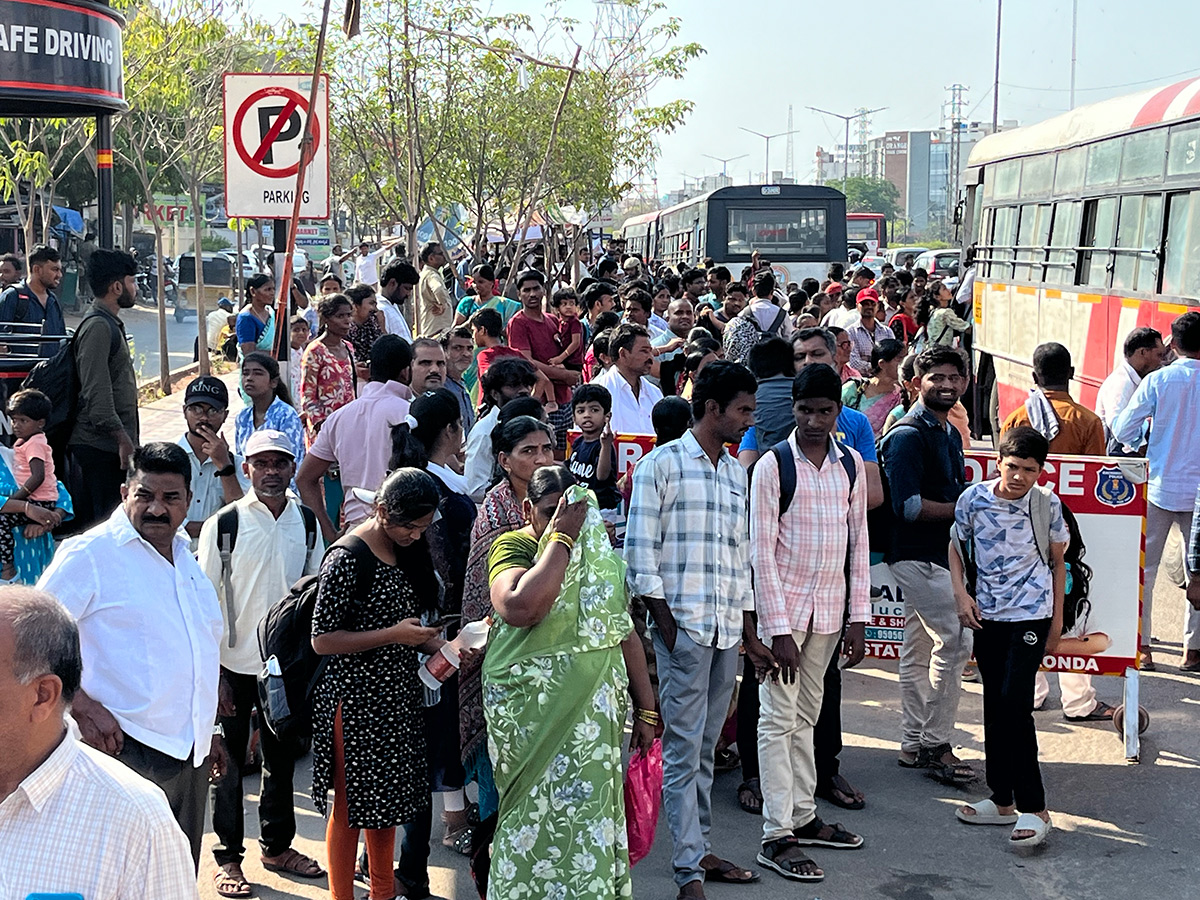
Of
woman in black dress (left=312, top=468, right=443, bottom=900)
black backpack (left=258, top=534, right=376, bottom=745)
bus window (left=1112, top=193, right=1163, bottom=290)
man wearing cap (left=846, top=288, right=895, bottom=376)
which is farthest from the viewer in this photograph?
man wearing cap (left=846, top=288, right=895, bottom=376)

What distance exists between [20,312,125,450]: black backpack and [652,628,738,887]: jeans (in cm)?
357

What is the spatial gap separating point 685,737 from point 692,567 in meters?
0.60

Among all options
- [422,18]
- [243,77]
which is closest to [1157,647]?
[243,77]

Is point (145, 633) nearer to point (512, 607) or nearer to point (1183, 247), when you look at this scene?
point (512, 607)

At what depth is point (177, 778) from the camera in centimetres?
399

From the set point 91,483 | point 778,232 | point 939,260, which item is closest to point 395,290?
point 91,483

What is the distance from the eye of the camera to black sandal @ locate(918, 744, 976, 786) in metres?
6.18

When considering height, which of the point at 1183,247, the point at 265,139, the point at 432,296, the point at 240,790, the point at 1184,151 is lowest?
the point at 240,790

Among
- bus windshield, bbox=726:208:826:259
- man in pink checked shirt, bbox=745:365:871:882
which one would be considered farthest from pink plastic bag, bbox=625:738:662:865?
bus windshield, bbox=726:208:826:259

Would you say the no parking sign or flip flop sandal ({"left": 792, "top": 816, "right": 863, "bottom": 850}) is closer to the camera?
flip flop sandal ({"left": 792, "top": 816, "right": 863, "bottom": 850})

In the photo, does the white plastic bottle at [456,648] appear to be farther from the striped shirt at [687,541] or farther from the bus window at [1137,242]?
the bus window at [1137,242]

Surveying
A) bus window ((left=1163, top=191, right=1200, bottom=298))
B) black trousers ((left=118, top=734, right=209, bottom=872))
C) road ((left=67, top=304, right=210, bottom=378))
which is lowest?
road ((left=67, top=304, right=210, bottom=378))

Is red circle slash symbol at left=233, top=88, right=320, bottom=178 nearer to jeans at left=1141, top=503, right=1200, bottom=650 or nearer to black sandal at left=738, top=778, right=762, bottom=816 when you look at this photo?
black sandal at left=738, top=778, right=762, bottom=816

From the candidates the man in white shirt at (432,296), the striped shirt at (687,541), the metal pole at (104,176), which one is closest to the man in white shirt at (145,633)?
the striped shirt at (687,541)
